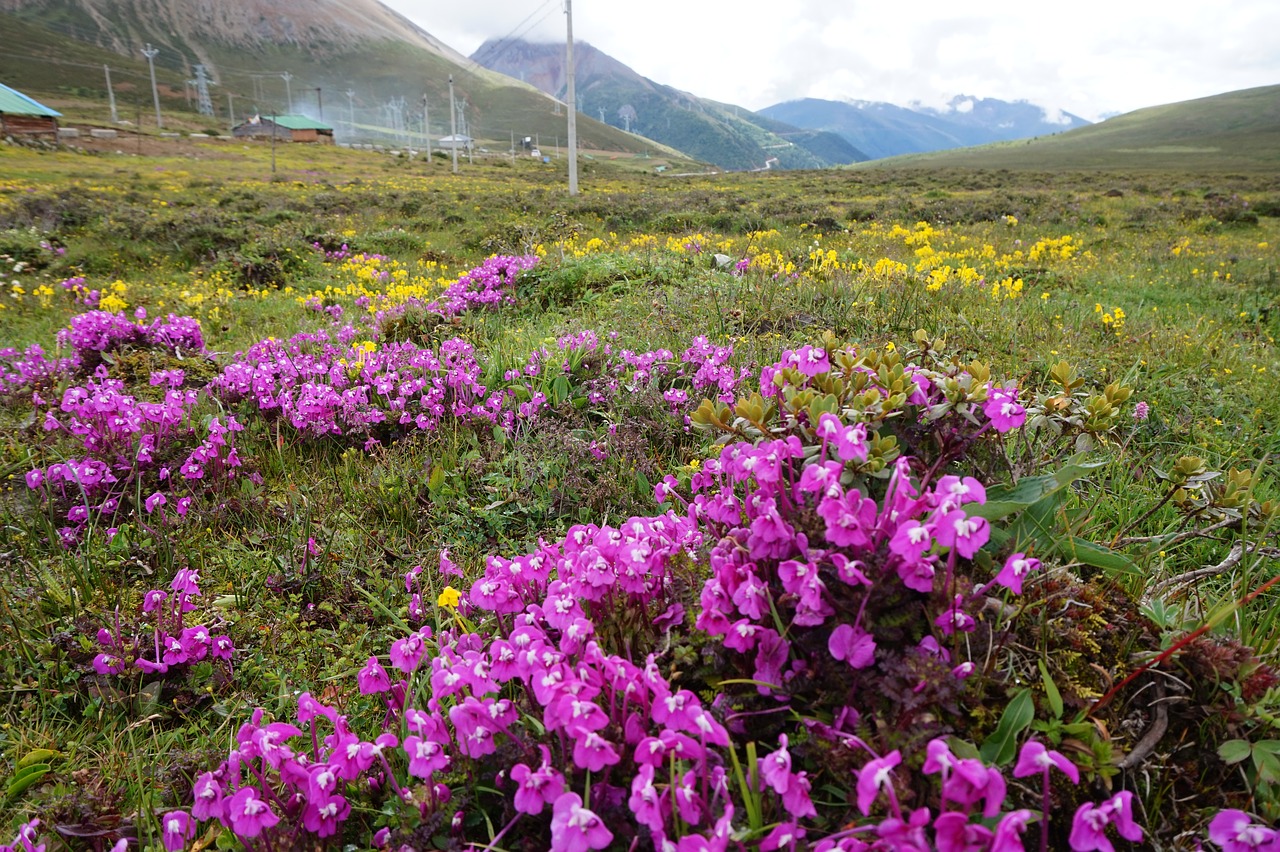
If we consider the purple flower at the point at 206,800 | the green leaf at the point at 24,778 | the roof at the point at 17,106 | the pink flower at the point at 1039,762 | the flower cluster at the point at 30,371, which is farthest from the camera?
the roof at the point at 17,106

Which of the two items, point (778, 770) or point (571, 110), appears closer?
point (778, 770)

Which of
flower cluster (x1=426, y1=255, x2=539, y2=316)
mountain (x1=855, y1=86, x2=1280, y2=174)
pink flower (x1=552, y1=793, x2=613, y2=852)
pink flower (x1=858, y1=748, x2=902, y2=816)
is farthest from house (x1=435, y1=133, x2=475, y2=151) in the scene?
pink flower (x1=858, y1=748, x2=902, y2=816)

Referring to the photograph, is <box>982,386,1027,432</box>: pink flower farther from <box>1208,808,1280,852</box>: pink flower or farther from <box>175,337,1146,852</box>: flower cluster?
<box>1208,808,1280,852</box>: pink flower

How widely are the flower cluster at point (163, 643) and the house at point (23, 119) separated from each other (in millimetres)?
64678

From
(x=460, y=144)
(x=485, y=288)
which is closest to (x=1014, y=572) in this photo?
(x=485, y=288)

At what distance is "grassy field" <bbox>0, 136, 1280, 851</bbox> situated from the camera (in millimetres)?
1315

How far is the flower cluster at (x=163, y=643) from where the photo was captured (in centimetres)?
232

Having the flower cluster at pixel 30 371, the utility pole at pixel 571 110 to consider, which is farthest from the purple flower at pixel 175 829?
the utility pole at pixel 571 110

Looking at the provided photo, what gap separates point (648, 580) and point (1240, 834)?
4.16 feet

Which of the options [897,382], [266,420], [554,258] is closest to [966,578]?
[897,382]

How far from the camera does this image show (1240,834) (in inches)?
41.6

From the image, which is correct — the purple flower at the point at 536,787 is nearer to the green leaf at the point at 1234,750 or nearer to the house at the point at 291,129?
the green leaf at the point at 1234,750

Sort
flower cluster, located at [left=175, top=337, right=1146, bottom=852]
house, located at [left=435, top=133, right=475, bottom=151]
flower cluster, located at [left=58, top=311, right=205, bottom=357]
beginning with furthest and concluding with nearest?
1. house, located at [left=435, top=133, right=475, bottom=151]
2. flower cluster, located at [left=58, top=311, right=205, bottom=357]
3. flower cluster, located at [left=175, top=337, right=1146, bottom=852]

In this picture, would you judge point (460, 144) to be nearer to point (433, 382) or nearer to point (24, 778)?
point (433, 382)
